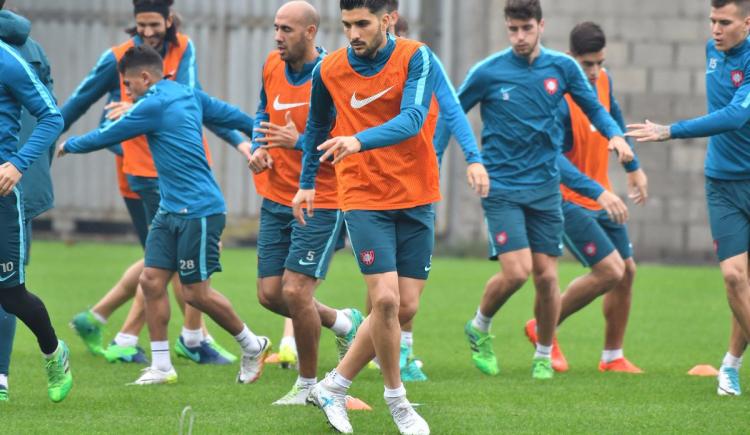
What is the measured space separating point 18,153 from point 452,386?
3.01 metres

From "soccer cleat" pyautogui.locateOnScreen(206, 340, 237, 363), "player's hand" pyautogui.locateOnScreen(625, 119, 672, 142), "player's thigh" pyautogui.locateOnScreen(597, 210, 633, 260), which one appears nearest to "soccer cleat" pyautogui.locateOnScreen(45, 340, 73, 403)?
"soccer cleat" pyautogui.locateOnScreen(206, 340, 237, 363)

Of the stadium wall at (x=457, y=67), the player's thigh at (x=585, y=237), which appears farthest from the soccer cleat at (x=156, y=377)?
the stadium wall at (x=457, y=67)

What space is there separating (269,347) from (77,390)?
1.26m

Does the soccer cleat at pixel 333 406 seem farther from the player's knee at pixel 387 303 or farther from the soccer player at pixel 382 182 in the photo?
the player's knee at pixel 387 303

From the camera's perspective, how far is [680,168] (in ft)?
60.8

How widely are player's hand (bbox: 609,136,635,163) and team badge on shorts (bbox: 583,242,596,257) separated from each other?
942mm

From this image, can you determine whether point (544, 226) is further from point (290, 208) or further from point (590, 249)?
point (290, 208)

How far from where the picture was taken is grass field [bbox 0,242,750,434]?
7242 mm

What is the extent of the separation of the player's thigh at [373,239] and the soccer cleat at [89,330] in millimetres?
3586

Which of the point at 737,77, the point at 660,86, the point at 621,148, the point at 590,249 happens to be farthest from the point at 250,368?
the point at 660,86

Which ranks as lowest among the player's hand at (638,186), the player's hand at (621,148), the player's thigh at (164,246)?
the player's thigh at (164,246)

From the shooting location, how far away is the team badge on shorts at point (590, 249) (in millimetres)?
9820

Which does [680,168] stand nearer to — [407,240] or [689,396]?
[689,396]

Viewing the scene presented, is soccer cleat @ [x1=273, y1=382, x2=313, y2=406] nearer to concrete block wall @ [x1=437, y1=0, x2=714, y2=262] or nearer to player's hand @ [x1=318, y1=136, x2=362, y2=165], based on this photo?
player's hand @ [x1=318, y1=136, x2=362, y2=165]
